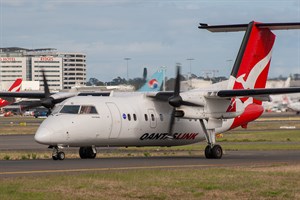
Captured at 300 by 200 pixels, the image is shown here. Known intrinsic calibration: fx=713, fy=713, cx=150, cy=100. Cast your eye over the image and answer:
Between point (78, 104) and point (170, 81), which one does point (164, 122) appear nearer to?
point (78, 104)

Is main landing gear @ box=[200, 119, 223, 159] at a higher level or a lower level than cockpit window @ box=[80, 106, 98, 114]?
lower

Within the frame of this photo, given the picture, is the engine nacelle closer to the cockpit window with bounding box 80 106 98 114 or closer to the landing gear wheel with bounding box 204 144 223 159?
the landing gear wheel with bounding box 204 144 223 159

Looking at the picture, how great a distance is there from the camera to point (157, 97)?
35.7 meters

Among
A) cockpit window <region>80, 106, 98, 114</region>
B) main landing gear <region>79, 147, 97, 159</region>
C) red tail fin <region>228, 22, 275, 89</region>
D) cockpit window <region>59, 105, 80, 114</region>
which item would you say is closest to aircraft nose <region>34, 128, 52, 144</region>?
cockpit window <region>59, 105, 80, 114</region>

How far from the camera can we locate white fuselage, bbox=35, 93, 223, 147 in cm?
3050

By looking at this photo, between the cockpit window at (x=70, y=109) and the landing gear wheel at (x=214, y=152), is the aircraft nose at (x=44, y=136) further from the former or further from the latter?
the landing gear wheel at (x=214, y=152)

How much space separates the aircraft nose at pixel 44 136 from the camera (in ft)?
96.5

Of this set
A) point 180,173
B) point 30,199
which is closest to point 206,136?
point 180,173

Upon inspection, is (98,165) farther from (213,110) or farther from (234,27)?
(234,27)

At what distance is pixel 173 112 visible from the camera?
34.5m

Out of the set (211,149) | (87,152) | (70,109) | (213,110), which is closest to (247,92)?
(213,110)

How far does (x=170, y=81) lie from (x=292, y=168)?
1930 centimetres

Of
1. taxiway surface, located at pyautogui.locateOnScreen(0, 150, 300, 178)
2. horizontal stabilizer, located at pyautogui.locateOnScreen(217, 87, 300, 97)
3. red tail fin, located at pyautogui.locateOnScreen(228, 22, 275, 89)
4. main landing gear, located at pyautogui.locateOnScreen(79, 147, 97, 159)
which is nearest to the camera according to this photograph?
taxiway surface, located at pyautogui.locateOnScreen(0, 150, 300, 178)

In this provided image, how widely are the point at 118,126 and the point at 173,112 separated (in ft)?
→ 9.81
